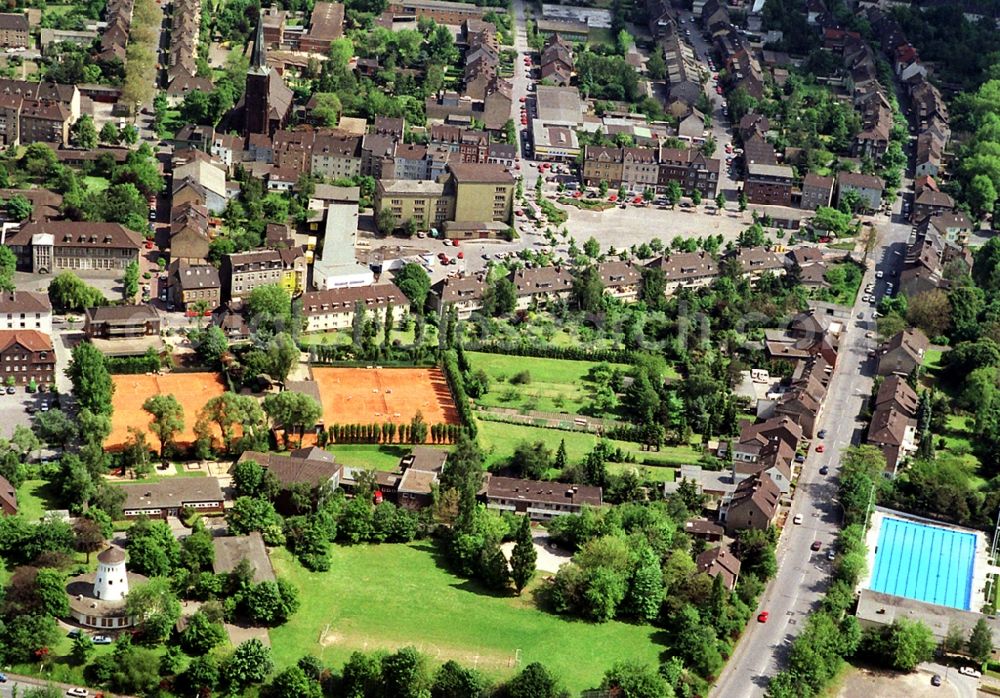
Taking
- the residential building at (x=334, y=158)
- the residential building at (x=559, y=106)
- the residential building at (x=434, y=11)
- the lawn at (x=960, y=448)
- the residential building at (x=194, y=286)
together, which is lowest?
the lawn at (x=960, y=448)

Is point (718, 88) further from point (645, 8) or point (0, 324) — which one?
point (0, 324)

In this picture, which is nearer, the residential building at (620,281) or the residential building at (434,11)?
the residential building at (620,281)

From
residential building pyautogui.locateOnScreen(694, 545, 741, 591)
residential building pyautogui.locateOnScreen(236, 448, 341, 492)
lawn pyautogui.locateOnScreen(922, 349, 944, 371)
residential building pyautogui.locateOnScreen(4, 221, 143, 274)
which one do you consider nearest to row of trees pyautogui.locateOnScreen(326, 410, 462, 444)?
residential building pyautogui.locateOnScreen(236, 448, 341, 492)

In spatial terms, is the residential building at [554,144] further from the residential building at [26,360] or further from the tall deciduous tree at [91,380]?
the residential building at [26,360]

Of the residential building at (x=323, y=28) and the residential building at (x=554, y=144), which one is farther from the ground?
the residential building at (x=323, y=28)

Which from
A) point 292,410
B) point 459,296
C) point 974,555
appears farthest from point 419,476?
point 974,555

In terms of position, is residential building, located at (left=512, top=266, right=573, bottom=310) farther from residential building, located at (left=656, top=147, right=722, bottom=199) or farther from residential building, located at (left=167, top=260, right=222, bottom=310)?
residential building, located at (left=656, top=147, right=722, bottom=199)

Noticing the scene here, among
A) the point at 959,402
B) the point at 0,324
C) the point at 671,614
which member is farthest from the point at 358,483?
the point at 959,402

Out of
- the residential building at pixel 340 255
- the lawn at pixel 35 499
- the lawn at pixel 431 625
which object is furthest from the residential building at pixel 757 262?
the lawn at pixel 35 499
